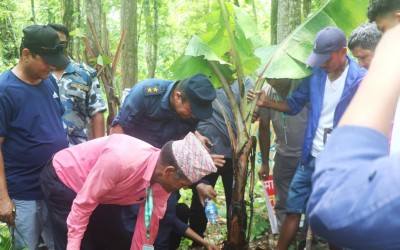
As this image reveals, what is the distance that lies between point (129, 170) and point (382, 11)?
5.36 feet

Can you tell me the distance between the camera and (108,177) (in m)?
2.56

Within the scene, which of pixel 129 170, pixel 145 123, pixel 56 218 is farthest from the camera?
pixel 145 123

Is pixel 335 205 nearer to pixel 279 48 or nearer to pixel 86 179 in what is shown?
pixel 86 179

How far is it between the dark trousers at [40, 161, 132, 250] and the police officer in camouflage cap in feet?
3.02

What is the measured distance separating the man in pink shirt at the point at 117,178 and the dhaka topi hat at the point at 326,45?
128 cm

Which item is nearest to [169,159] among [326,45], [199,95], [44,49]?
[199,95]

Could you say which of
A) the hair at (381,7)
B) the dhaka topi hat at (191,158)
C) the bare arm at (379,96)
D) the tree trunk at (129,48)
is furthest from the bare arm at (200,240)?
the tree trunk at (129,48)

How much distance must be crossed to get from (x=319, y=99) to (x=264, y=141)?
1018mm

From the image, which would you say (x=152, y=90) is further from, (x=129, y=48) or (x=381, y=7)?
(x=129, y=48)

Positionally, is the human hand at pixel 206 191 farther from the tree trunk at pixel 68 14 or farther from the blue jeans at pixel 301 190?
the tree trunk at pixel 68 14

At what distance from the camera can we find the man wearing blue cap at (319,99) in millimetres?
3369

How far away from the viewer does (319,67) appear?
11.8 feet

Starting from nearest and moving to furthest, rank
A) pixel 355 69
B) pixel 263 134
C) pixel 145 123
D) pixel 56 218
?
pixel 56 218
pixel 355 69
pixel 145 123
pixel 263 134

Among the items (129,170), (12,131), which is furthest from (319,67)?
(12,131)
